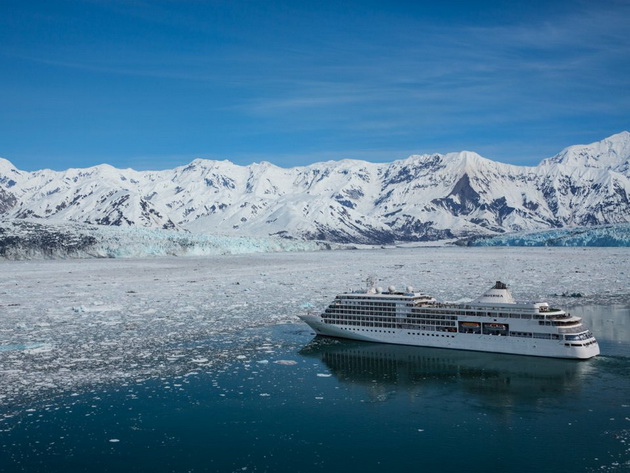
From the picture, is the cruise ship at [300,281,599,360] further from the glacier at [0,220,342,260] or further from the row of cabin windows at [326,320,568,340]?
the glacier at [0,220,342,260]

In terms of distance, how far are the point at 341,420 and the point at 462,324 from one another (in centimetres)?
1354

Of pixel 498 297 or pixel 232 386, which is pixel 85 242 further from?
pixel 232 386

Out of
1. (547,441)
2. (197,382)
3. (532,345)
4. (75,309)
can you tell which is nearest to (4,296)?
(75,309)

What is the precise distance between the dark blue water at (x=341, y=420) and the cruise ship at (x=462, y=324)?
1.41 m

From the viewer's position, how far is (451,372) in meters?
28.2

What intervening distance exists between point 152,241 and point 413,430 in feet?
404

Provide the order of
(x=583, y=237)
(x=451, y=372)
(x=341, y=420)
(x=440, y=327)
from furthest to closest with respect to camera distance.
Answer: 1. (x=583, y=237)
2. (x=440, y=327)
3. (x=451, y=372)
4. (x=341, y=420)

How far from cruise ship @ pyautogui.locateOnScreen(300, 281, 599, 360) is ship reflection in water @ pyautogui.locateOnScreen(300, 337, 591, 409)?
1.94 ft

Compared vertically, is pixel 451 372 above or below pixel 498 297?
below

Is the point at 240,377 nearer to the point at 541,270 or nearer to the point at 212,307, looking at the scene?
the point at 212,307

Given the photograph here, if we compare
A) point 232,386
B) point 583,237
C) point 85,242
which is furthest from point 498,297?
point 583,237

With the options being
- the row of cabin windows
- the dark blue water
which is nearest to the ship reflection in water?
the dark blue water

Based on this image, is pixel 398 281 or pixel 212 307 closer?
pixel 212 307

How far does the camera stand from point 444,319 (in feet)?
109
